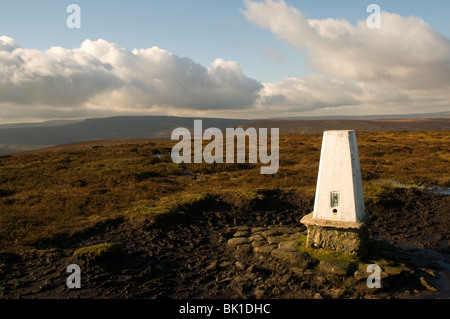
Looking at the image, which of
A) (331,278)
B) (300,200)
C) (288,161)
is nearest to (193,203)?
(300,200)

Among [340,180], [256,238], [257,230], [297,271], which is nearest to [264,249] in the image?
[256,238]

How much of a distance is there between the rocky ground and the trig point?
2.17 feet

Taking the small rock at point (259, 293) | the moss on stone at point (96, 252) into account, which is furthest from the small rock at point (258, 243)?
the moss on stone at point (96, 252)

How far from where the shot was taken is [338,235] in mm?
10188

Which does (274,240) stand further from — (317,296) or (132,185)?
(132,185)

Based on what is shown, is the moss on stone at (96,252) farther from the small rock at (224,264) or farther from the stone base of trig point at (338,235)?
the stone base of trig point at (338,235)

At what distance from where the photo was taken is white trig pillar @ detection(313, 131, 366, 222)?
380 inches

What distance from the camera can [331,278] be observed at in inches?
365

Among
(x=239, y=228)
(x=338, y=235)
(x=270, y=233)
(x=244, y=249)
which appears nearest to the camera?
(x=338, y=235)

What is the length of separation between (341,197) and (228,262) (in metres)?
4.35

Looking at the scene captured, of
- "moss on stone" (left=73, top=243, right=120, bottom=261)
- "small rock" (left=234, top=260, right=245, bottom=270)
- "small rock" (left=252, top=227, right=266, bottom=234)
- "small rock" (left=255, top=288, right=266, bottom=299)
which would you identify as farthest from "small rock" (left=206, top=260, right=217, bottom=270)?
"moss on stone" (left=73, top=243, right=120, bottom=261)

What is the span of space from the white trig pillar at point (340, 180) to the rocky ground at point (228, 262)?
→ 1.46m

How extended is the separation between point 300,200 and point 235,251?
769 cm

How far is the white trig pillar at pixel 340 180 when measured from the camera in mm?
9664
